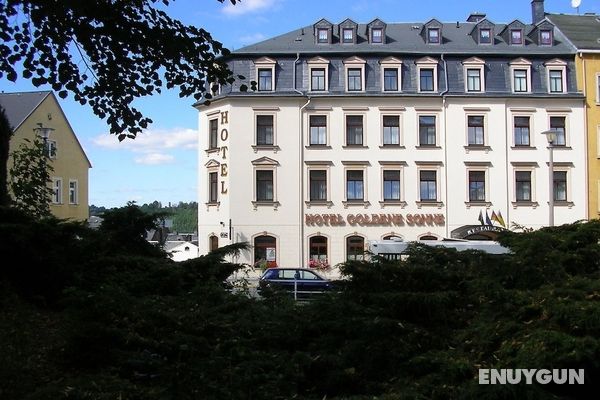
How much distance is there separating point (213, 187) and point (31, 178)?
2632 centimetres

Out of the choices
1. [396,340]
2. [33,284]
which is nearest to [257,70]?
[33,284]

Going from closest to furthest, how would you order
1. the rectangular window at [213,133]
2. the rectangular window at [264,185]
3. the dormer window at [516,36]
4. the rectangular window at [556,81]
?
the rectangular window at [264,185]
the rectangular window at [556,81]
the rectangular window at [213,133]
the dormer window at [516,36]

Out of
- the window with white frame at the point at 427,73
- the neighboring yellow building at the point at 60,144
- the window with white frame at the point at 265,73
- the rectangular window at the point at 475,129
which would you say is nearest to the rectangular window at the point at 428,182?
the rectangular window at the point at 475,129

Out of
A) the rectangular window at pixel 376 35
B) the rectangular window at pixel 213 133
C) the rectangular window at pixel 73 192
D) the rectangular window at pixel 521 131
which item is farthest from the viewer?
the rectangular window at pixel 73 192

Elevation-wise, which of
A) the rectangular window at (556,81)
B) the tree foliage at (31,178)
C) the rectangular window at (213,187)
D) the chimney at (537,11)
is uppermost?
the chimney at (537,11)

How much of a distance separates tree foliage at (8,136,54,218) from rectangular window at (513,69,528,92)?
30.8 metres

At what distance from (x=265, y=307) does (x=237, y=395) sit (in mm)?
1663

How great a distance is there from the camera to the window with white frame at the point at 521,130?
37562 millimetres

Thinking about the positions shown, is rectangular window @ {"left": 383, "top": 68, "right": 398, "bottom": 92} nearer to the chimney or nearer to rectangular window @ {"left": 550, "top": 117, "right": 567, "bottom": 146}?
rectangular window @ {"left": 550, "top": 117, "right": 567, "bottom": 146}

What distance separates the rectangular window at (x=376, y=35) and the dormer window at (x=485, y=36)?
5969 mm

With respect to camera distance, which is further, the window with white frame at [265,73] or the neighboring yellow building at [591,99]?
the neighboring yellow building at [591,99]

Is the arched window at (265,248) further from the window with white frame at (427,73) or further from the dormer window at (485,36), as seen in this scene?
the dormer window at (485,36)

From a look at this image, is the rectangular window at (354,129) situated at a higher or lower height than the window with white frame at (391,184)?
higher

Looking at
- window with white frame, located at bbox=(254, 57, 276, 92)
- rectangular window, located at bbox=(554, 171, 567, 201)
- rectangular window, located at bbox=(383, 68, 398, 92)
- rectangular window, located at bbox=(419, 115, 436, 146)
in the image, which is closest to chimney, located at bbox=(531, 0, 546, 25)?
rectangular window, located at bbox=(554, 171, 567, 201)
